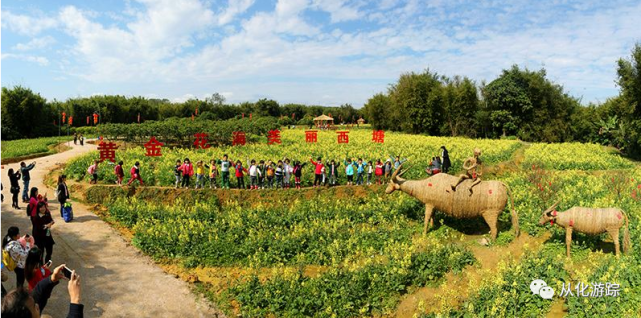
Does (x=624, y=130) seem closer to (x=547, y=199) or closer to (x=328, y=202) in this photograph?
(x=547, y=199)

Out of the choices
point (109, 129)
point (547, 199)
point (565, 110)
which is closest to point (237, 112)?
point (109, 129)

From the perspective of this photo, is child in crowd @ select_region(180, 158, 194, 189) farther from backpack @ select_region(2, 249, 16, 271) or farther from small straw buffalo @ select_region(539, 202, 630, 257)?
small straw buffalo @ select_region(539, 202, 630, 257)

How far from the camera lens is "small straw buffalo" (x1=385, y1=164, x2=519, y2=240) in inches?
435

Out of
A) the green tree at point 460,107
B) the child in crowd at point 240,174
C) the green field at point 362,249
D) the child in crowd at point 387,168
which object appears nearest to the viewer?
the green field at point 362,249

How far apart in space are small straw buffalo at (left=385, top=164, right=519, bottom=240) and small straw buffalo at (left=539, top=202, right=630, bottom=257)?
5.06 feet

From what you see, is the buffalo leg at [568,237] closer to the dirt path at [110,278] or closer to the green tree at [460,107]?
the dirt path at [110,278]

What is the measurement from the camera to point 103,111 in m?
55.3

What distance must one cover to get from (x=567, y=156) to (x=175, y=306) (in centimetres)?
2566

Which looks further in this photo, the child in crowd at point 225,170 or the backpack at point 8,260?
the child in crowd at point 225,170

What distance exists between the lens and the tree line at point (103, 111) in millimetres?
43312
